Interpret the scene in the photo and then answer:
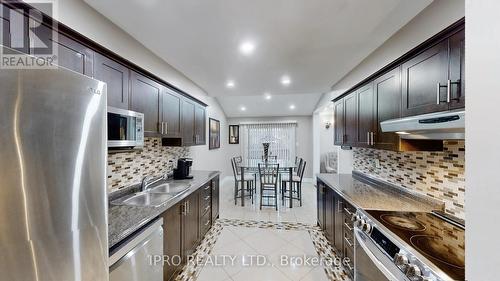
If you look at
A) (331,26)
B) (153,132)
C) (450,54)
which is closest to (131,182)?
(153,132)

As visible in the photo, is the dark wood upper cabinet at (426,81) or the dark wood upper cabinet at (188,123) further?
the dark wood upper cabinet at (188,123)

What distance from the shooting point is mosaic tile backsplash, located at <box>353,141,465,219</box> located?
1.51 meters

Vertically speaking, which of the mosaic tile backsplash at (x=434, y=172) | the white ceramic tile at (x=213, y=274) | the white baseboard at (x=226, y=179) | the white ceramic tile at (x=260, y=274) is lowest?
the white ceramic tile at (x=260, y=274)

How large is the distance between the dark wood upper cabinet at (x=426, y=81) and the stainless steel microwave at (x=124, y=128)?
237cm

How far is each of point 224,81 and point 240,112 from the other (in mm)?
3322

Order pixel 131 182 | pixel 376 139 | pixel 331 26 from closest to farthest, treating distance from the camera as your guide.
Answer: pixel 331 26
pixel 376 139
pixel 131 182

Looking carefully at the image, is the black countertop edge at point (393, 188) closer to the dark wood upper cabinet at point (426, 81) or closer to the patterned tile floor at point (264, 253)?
the dark wood upper cabinet at point (426, 81)

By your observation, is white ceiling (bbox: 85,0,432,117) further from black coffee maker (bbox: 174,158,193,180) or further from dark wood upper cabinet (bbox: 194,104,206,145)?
black coffee maker (bbox: 174,158,193,180)

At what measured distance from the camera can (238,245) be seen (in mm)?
2830

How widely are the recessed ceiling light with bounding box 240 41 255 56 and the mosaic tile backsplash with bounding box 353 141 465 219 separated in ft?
6.66

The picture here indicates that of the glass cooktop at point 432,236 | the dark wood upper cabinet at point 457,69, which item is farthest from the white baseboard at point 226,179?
the dark wood upper cabinet at point 457,69

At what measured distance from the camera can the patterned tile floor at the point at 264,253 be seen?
2.22m

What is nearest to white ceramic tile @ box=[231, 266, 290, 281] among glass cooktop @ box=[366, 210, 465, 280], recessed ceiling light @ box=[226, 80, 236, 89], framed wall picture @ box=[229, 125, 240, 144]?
glass cooktop @ box=[366, 210, 465, 280]

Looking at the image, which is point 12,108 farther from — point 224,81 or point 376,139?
point 224,81
